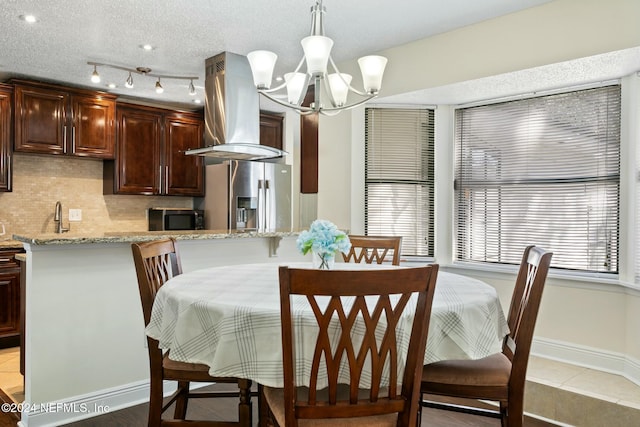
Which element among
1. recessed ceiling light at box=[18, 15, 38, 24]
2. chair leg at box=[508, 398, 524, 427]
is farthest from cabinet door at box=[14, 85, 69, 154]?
chair leg at box=[508, 398, 524, 427]

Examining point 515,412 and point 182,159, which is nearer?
point 515,412

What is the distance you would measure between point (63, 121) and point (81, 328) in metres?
2.64

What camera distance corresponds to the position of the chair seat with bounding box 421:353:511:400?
1663mm

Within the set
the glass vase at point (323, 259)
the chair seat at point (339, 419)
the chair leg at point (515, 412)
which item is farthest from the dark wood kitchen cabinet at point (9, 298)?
the chair leg at point (515, 412)

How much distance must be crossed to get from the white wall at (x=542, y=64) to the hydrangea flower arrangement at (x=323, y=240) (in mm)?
1900

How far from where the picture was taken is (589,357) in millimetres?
3131

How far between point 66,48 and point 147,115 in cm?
145

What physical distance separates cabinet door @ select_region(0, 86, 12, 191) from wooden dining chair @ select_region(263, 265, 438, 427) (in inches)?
154

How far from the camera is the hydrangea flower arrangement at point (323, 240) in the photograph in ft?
6.35

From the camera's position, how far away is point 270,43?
352 cm

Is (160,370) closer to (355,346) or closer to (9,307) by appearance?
(355,346)

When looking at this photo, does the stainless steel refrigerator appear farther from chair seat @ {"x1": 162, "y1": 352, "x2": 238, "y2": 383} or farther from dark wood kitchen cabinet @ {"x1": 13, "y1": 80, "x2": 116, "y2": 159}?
chair seat @ {"x1": 162, "y1": 352, "x2": 238, "y2": 383}

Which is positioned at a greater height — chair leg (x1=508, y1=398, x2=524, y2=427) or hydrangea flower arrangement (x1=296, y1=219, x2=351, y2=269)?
hydrangea flower arrangement (x1=296, y1=219, x2=351, y2=269)

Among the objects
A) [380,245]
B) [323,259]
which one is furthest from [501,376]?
[380,245]
